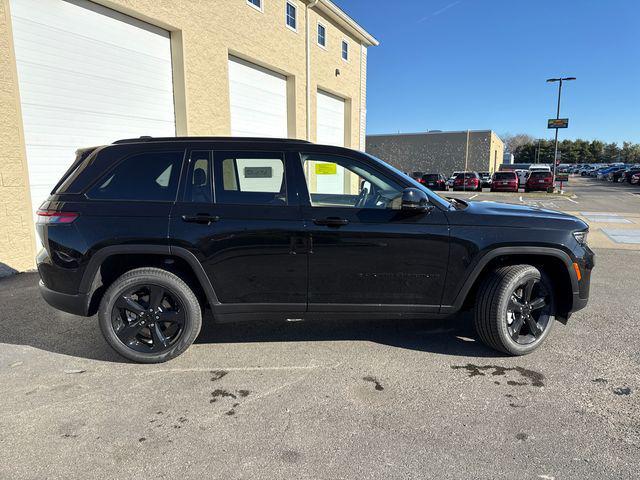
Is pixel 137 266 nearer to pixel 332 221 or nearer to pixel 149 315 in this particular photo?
pixel 149 315

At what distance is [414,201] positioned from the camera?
3.42 m

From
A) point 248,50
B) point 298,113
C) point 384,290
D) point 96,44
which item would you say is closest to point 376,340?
point 384,290

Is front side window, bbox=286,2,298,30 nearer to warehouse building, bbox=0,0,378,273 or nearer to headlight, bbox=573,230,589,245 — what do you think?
warehouse building, bbox=0,0,378,273

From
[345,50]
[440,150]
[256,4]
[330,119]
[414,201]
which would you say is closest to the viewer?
[414,201]

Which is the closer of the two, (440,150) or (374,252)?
(374,252)

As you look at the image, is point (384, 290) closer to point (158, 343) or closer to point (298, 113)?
point (158, 343)

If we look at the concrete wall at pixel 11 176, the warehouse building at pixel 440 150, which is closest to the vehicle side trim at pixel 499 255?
the concrete wall at pixel 11 176

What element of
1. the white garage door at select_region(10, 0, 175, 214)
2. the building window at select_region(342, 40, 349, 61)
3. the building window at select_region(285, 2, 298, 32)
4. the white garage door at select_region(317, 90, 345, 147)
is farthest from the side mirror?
the building window at select_region(342, 40, 349, 61)

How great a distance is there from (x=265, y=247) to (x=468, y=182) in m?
31.3

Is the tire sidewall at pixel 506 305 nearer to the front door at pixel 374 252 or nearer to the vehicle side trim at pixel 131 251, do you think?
the front door at pixel 374 252

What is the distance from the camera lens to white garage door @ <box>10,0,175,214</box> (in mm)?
6910

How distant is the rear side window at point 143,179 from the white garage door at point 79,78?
14.7 feet

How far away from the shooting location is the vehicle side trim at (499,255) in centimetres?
361

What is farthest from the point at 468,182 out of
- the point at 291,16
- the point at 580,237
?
the point at 580,237
